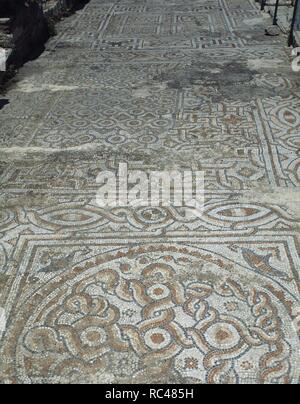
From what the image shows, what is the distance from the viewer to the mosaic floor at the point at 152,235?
1660 millimetres

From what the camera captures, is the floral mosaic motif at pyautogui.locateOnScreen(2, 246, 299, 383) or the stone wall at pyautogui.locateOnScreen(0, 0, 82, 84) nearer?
the floral mosaic motif at pyautogui.locateOnScreen(2, 246, 299, 383)

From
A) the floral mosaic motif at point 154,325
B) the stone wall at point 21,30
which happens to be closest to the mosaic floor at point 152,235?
the floral mosaic motif at point 154,325

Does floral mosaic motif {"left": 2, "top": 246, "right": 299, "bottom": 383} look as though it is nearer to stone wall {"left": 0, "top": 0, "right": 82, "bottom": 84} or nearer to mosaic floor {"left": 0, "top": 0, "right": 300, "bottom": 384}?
mosaic floor {"left": 0, "top": 0, "right": 300, "bottom": 384}

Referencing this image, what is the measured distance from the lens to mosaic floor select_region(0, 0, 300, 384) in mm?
1660

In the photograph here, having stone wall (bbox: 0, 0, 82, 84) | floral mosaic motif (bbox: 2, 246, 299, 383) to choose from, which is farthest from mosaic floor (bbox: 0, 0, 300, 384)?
stone wall (bbox: 0, 0, 82, 84)

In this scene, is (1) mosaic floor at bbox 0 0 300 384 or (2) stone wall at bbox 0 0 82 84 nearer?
(1) mosaic floor at bbox 0 0 300 384

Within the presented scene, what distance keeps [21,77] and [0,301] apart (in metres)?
3.28

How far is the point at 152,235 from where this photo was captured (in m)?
2.25

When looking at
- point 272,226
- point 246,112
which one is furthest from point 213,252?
point 246,112

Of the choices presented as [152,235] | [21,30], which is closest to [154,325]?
[152,235]

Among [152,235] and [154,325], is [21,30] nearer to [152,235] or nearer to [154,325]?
[152,235]

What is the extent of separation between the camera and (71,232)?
2.30m

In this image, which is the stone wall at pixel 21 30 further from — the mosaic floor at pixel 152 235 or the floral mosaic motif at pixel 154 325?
the floral mosaic motif at pixel 154 325

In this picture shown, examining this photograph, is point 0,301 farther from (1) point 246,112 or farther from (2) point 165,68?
(2) point 165,68
